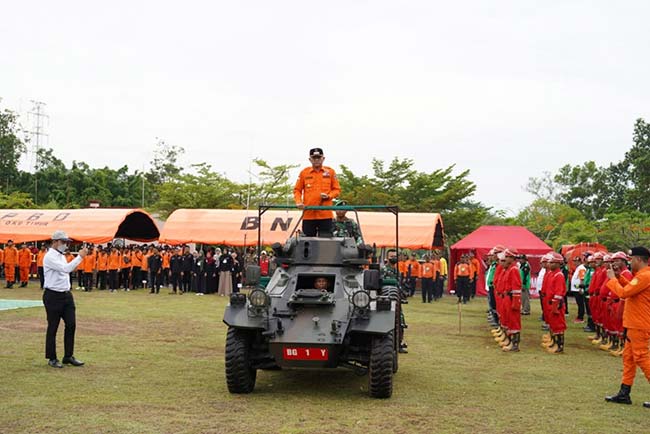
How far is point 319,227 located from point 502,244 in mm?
19919

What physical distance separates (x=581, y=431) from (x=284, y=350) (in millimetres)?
3363

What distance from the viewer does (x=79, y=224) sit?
106ft

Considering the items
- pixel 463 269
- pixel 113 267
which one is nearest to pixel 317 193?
pixel 463 269

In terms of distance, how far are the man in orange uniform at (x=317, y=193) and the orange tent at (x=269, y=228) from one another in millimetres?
17677

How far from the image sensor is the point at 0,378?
996 centimetres

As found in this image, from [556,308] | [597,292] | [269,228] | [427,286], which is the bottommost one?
[427,286]

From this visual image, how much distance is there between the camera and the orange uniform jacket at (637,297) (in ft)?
29.7

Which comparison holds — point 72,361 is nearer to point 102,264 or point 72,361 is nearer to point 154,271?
point 154,271

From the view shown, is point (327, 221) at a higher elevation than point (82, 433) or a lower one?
higher

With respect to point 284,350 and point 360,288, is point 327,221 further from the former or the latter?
point 284,350

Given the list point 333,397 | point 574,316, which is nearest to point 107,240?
point 574,316

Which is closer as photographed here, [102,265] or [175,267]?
[175,267]

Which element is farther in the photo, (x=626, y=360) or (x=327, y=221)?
(x=327, y=221)

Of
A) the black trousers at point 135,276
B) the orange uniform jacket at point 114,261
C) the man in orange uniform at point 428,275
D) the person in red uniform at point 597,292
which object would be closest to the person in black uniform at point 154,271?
the orange uniform jacket at point 114,261
